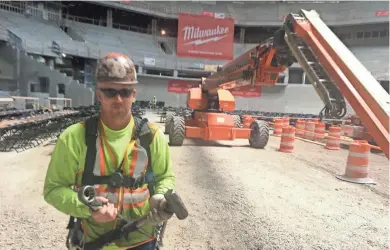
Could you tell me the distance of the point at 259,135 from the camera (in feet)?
34.9

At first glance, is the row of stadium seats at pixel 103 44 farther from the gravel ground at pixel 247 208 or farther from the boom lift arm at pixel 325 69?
the boom lift arm at pixel 325 69

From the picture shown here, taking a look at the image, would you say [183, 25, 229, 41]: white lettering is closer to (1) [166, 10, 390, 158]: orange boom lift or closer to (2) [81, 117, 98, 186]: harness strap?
(1) [166, 10, 390, 158]: orange boom lift

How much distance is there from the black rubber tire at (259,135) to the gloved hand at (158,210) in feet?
30.3

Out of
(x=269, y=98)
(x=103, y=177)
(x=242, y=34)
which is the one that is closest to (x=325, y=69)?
(x=103, y=177)

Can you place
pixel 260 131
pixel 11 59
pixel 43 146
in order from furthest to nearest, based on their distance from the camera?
1. pixel 11 59
2. pixel 260 131
3. pixel 43 146

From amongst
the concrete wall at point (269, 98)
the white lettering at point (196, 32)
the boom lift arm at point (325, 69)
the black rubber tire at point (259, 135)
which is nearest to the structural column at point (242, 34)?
the white lettering at point (196, 32)

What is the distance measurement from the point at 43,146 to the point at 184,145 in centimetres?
473

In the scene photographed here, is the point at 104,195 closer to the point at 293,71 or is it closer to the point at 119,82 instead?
the point at 119,82

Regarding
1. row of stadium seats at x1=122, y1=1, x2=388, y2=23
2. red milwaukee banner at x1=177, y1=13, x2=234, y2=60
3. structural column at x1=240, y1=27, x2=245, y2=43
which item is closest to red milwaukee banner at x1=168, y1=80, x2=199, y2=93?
red milwaukee banner at x1=177, y1=13, x2=234, y2=60

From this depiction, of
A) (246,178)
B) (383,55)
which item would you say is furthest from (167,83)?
(246,178)

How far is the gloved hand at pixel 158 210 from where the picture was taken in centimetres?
167

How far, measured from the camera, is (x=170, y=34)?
4303 cm

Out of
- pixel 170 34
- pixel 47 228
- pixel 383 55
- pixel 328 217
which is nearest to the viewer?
pixel 47 228

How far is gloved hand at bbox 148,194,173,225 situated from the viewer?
167 centimetres
